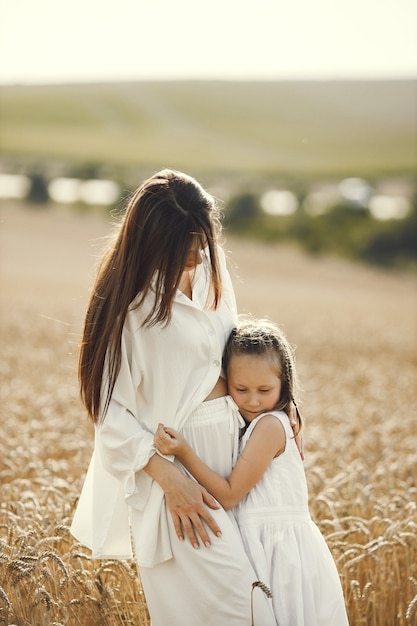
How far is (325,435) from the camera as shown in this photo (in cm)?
823

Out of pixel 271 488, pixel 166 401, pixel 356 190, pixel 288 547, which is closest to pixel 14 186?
pixel 356 190

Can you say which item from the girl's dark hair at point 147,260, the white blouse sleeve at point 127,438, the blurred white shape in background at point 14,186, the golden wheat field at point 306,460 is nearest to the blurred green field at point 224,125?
the blurred white shape in background at point 14,186

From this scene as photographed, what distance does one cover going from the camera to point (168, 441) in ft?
11.7

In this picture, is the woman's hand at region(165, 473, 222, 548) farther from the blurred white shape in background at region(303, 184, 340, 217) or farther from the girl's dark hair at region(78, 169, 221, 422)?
the blurred white shape in background at region(303, 184, 340, 217)

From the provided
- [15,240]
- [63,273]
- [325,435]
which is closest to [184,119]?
[15,240]

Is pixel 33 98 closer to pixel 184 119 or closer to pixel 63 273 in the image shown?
pixel 184 119

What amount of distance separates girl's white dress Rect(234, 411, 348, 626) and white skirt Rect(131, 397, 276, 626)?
0.21 ft

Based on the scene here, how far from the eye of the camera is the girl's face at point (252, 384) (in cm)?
374

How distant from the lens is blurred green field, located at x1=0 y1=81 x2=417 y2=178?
239 feet

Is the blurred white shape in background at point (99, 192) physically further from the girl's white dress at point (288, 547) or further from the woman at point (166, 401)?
the girl's white dress at point (288, 547)

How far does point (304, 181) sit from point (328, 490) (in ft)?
196

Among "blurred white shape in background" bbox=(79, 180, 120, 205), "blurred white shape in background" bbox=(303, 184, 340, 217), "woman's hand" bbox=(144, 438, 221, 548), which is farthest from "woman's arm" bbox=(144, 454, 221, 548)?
"blurred white shape in background" bbox=(79, 180, 120, 205)

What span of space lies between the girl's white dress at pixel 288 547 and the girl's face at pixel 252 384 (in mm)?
67

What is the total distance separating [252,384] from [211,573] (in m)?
0.76
